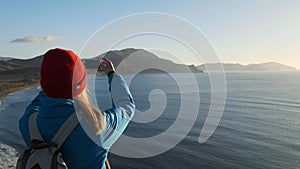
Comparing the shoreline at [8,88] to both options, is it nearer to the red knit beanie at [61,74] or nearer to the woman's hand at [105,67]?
the woman's hand at [105,67]

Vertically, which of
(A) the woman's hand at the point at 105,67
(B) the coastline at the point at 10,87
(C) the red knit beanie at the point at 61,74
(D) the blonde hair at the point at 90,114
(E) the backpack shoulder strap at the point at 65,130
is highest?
(A) the woman's hand at the point at 105,67

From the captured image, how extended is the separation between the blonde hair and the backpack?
3.4 inches

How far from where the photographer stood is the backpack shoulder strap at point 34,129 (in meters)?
2.19

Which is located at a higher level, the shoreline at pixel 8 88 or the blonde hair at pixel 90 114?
the blonde hair at pixel 90 114

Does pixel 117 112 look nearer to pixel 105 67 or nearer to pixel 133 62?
pixel 105 67

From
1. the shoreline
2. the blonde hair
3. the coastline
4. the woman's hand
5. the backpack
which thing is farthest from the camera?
the coastline

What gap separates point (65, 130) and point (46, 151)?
0.68 feet

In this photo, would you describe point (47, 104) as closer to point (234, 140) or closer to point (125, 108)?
point (125, 108)

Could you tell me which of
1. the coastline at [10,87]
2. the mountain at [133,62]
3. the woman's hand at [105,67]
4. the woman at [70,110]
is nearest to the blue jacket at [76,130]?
the woman at [70,110]

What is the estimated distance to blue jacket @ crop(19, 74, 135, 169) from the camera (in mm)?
2182

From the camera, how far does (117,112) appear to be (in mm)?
2438

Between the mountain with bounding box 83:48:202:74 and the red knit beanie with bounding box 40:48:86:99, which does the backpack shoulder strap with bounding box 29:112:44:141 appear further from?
the mountain with bounding box 83:48:202:74

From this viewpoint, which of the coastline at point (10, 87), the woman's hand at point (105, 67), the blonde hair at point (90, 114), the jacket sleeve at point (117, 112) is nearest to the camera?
the blonde hair at point (90, 114)

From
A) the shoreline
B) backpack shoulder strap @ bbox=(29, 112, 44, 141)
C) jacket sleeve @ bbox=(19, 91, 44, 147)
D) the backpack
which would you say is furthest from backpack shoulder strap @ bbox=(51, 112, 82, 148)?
the shoreline
